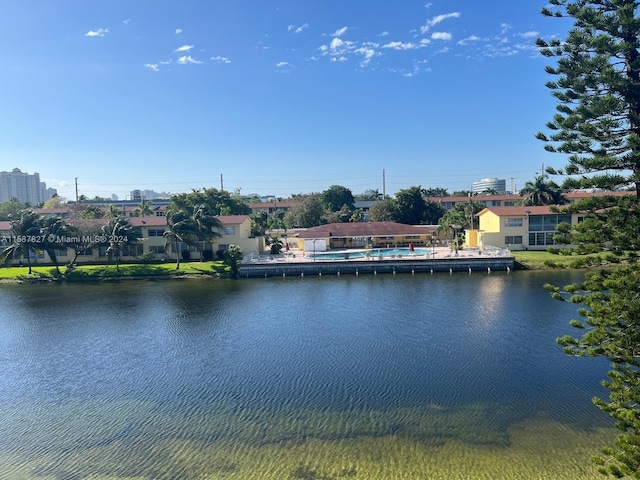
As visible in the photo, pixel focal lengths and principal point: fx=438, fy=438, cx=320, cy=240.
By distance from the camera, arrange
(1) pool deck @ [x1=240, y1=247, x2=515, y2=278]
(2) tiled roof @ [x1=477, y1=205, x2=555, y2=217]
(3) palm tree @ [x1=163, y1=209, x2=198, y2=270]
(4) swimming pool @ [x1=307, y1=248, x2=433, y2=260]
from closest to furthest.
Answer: (1) pool deck @ [x1=240, y1=247, x2=515, y2=278]
(3) palm tree @ [x1=163, y1=209, x2=198, y2=270]
(4) swimming pool @ [x1=307, y1=248, x2=433, y2=260]
(2) tiled roof @ [x1=477, y1=205, x2=555, y2=217]

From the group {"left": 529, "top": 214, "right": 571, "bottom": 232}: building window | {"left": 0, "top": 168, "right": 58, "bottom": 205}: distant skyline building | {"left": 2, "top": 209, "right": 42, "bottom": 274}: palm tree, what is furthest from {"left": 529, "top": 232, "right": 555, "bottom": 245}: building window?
{"left": 0, "top": 168, "right": 58, "bottom": 205}: distant skyline building

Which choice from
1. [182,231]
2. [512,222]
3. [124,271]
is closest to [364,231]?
[512,222]

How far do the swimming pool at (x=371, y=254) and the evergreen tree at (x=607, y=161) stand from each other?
33501 millimetres

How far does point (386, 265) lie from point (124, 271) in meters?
25.5

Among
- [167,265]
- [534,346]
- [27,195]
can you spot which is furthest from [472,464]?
[27,195]

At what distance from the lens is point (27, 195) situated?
196750mm

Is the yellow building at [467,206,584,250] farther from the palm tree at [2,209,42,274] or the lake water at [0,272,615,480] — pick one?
the palm tree at [2,209,42,274]

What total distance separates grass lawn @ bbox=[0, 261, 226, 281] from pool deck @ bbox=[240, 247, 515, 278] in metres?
3.75

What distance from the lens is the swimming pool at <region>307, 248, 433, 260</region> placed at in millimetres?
45094

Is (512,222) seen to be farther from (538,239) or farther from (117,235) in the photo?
(117,235)

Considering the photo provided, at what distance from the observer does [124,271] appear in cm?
4291

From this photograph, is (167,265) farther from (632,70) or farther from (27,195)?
(27,195)

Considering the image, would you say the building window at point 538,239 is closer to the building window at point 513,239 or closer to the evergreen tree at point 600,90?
the building window at point 513,239

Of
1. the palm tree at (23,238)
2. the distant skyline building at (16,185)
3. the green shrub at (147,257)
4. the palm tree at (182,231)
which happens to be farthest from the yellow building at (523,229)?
the distant skyline building at (16,185)
